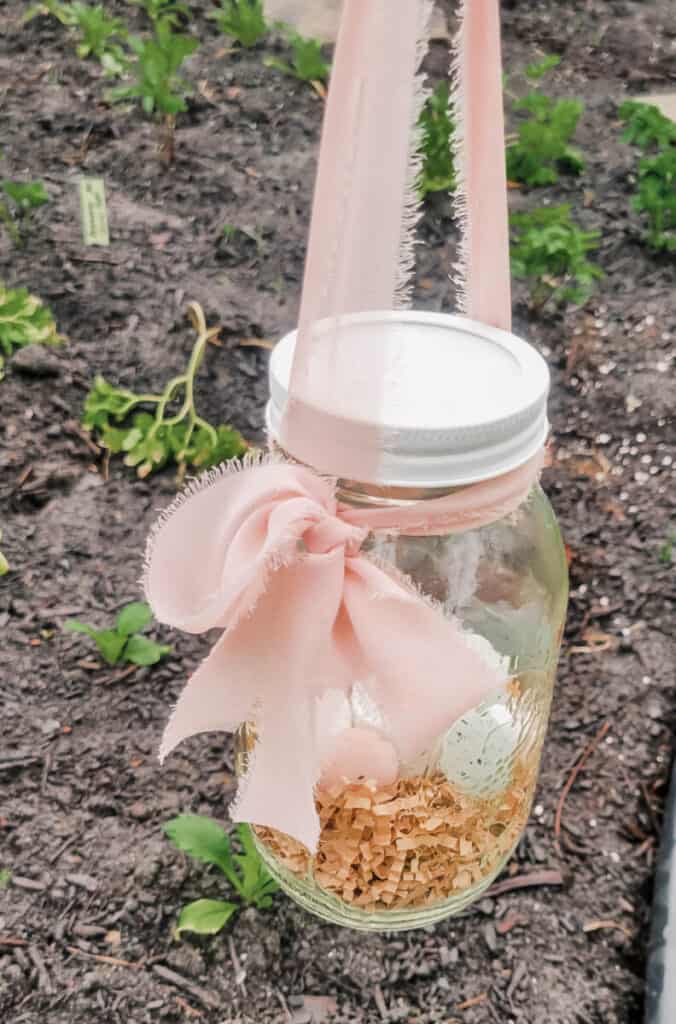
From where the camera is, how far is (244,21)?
2.18 metres

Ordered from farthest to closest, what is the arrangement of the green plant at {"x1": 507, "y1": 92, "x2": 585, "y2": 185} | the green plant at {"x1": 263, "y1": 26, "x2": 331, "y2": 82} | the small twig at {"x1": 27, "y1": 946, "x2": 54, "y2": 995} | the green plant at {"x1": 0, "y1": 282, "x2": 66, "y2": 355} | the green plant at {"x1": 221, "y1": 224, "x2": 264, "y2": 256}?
the green plant at {"x1": 263, "y1": 26, "x2": 331, "y2": 82}, the green plant at {"x1": 507, "y1": 92, "x2": 585, "y2": 185}, the green plant at {"x1": 221, "y1": 224, "x2": 264, "y2": 256}, the green plant at {"x1": 0, "y1": 282, "x2": 66, "y2": 355}, the small twig at {"x1": 27, "y1": 946, "x2": 54, "y2": 995}

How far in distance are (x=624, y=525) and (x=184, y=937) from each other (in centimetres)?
89

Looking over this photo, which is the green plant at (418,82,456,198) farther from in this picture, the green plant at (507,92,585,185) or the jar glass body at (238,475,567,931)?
the jar glass body at (238,475,567,931)

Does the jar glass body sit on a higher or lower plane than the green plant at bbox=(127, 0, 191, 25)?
lower

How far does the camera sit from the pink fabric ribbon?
0.57 m

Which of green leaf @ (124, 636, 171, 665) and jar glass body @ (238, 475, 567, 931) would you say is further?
green leaf @ (124, 636, 171, 665)

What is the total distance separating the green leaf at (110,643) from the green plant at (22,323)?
24.6 inches

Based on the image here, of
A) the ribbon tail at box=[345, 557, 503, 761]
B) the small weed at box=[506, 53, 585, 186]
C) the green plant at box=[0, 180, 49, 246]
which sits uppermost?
the ribbon tail at box=[345, 557, 503, 761]

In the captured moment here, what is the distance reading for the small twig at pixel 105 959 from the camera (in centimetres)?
93

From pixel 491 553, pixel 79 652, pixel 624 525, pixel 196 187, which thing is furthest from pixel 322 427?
pixel 196 187

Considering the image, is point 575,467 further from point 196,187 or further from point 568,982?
point 196,187

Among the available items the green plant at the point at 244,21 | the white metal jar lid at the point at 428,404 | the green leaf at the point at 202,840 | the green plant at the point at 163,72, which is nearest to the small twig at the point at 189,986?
the green leaf at the point at 202,840

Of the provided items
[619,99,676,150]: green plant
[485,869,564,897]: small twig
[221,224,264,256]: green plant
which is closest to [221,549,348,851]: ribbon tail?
[485,869,564,897]: small twig

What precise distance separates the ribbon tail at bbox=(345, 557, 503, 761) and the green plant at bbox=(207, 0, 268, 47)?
1.99m
